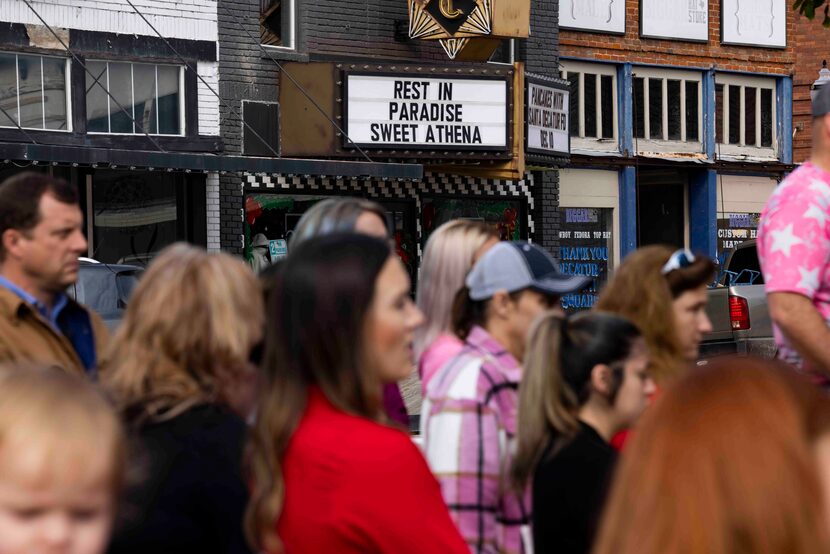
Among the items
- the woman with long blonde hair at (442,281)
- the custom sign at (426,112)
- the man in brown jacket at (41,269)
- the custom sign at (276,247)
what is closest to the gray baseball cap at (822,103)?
the woman with long blonde hair at (442,281)

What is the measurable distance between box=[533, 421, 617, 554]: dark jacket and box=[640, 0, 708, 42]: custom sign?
799 inches

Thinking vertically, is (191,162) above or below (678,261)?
above

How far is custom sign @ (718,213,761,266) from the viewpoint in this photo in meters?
24.5

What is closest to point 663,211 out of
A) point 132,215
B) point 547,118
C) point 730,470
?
point 547,118

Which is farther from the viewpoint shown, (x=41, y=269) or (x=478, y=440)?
(x=41, y=269)

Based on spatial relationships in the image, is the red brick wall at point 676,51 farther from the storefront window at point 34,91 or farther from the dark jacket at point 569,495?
the dark jacket at point 569,495

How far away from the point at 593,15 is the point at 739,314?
971 cm

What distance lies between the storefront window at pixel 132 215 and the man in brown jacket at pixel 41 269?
A: 13.0 metres

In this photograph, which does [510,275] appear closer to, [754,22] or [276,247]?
[276,247]

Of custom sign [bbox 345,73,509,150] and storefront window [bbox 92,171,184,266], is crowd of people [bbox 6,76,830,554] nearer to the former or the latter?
A: storefront window [bbox 92,171,184,266]

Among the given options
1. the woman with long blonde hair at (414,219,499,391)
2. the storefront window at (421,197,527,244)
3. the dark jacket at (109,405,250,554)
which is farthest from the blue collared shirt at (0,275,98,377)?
the storefront window at (421,197,527,244)

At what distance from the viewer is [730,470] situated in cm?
150

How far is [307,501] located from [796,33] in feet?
78.5

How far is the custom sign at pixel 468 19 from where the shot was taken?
18500mm
